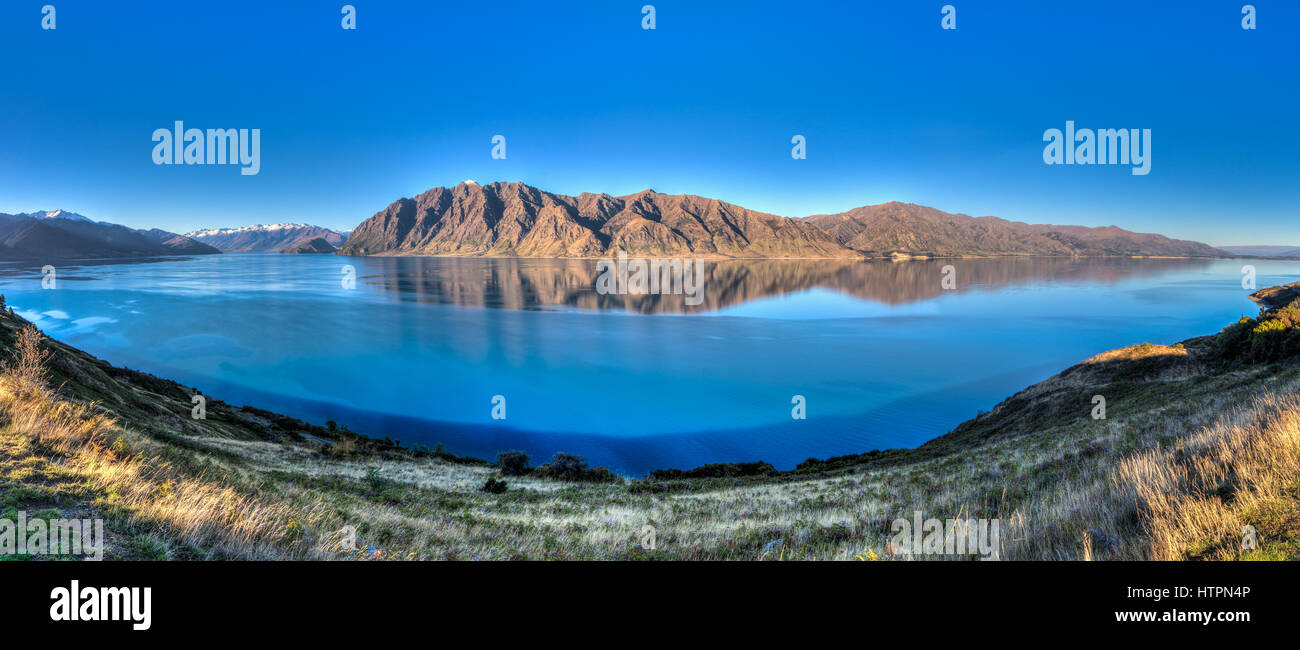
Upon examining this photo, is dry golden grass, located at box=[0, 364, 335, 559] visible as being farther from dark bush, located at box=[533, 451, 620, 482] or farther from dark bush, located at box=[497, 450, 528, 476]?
dark bush, located at box=[533, 451, 620, 482]

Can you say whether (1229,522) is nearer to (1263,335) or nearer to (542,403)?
(1263,335)

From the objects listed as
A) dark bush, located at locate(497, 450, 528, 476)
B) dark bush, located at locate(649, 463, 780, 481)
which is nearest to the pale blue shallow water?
dark bush, located at locate(649, 463, 780, 481)

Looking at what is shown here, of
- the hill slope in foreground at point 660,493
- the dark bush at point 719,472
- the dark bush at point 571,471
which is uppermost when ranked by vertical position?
the hill slope in foreground at point 660,493

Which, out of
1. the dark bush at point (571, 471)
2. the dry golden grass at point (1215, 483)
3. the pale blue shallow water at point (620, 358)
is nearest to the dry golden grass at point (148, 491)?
the dry golden grass at point (1215, 483)

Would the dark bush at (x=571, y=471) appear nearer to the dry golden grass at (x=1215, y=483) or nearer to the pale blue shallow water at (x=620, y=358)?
the pale blue shallow water at (x=620, y=358)

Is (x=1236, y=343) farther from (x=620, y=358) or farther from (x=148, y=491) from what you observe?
(x=148, y=491)

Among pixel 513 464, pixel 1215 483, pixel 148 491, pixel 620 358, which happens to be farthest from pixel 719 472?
pixel 620 358

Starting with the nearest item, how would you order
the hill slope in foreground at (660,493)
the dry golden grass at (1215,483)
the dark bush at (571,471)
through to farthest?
1. the dry golden grass at (1215,483)
2. the hill slope in foreground at (660,493)
3. the dark bush at (571,471)
